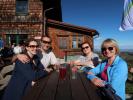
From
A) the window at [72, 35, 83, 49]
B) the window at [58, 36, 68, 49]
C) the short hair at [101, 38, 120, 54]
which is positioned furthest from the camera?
the window at [72, 35, 83, 49]

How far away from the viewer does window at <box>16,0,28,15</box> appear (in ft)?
61.2

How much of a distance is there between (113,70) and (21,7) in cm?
1612

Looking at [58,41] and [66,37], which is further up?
[66,37]

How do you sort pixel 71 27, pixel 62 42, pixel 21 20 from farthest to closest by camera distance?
pixel 62 42 < pixel 71 27 < pixel 21 20

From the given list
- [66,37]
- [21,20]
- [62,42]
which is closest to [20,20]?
[21,20]

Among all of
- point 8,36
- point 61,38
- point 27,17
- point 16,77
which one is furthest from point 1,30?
point 16,77

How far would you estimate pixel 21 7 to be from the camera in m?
18.8

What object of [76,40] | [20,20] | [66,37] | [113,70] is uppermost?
[20,20]

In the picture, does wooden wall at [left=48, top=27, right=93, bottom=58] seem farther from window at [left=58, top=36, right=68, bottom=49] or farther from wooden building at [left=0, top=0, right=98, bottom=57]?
wooden building at [left=0, top=0, right=98, bottom=57]

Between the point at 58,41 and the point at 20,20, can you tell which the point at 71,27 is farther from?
the point at 20,20

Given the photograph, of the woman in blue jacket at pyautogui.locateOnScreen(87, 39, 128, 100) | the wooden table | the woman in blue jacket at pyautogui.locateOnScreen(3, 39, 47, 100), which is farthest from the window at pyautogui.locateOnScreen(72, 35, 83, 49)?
the wooden table

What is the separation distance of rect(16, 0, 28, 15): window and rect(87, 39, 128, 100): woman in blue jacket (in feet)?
50.0

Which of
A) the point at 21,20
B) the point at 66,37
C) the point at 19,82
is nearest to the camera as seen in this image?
the point at 19,82

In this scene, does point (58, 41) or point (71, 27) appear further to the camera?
point (58, 41)
